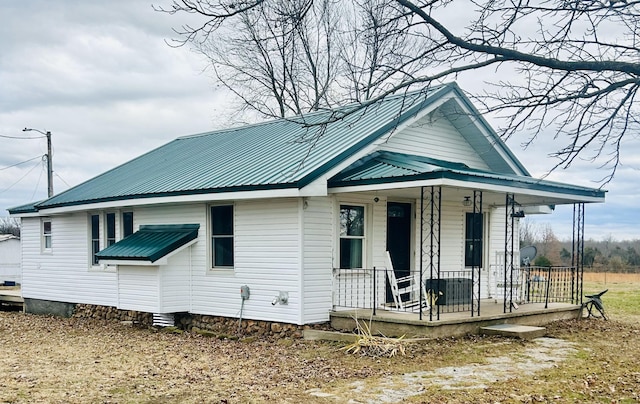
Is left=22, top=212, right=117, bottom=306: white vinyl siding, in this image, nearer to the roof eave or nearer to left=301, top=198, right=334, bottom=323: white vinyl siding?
left=301, top=198, right=334, bottom=323: white vinyl siding

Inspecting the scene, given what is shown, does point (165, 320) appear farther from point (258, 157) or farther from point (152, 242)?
point (258, 157)

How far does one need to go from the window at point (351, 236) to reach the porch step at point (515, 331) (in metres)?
2.85

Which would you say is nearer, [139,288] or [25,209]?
[139,288]

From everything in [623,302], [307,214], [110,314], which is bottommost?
[623,302]

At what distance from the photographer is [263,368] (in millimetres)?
9641

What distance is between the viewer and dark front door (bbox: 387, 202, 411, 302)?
13.7m

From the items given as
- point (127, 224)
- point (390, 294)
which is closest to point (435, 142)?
point (390, 294)

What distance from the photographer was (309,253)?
11.9m

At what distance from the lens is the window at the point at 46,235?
1860 cm

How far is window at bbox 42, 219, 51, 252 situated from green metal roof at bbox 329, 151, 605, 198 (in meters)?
10.6

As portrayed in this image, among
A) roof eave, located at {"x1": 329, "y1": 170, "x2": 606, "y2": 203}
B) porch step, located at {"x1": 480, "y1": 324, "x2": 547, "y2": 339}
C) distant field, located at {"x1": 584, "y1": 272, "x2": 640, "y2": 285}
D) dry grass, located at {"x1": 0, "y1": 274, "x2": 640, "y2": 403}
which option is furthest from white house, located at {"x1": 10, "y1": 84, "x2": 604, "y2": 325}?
A: distant field, located at {"x1": 584, "y1": 272, "x2": 640, "y2": 285}

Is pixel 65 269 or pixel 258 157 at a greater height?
pixel 258 157

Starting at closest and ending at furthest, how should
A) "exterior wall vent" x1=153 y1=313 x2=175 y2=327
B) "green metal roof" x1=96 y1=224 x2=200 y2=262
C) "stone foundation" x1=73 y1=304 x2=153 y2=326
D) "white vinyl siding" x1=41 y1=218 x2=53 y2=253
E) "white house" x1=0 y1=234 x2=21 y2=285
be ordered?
"green metal roof" x1=96 y1=224 x2=200 y2=262 < "exterior wall vent" x1=153 y1=313 x2=175 y2=327 < "stone foundation" x1=73 y1=304 x2=153 y2=326 < "white vinyl siding" x1=41 y1=218 x2=53 y2=253 < "white house" x1=0 y1=234 x2=21 y2=285

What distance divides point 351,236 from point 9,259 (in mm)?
29593
